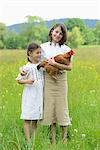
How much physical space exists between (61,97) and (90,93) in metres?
1.54

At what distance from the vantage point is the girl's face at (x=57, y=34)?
12.1 feet

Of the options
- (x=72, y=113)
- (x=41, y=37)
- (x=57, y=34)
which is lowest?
(x=72, y=113)

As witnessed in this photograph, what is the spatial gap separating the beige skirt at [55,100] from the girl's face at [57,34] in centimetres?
32

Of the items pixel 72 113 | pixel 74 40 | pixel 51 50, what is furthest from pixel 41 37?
pixel 51 50

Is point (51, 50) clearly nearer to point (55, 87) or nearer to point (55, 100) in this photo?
point (55, 87)

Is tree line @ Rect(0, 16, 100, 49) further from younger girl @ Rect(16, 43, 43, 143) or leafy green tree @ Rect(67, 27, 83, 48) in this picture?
younger girl @ Rect(16, 43, 43, 143)

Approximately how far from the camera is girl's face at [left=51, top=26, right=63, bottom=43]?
3701mm

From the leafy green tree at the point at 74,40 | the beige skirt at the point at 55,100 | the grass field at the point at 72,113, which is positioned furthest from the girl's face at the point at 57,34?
the leafy green tree at the point at 74,40

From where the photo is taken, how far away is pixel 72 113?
14.3 feet

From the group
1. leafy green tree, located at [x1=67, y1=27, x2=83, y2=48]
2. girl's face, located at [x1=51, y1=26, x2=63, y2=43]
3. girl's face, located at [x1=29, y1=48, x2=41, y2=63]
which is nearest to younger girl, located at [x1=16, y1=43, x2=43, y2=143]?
girl's face, located at [x1=29, y1=48, x2=41, y2=63]

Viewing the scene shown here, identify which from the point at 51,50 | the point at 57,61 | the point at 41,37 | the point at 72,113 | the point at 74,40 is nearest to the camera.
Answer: the point at 57,61

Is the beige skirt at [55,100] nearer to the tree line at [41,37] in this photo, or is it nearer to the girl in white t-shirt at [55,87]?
the girl in white t-shirt at [55,87]

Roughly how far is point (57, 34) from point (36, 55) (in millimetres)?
275

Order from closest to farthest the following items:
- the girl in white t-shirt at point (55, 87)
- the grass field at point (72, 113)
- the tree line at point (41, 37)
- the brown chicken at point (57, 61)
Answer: the grass field at point (72, 113), the brown chicken at point (57, 61), the girl in white t-shirt at point (55, 87), the tree line at point (41, 37)
